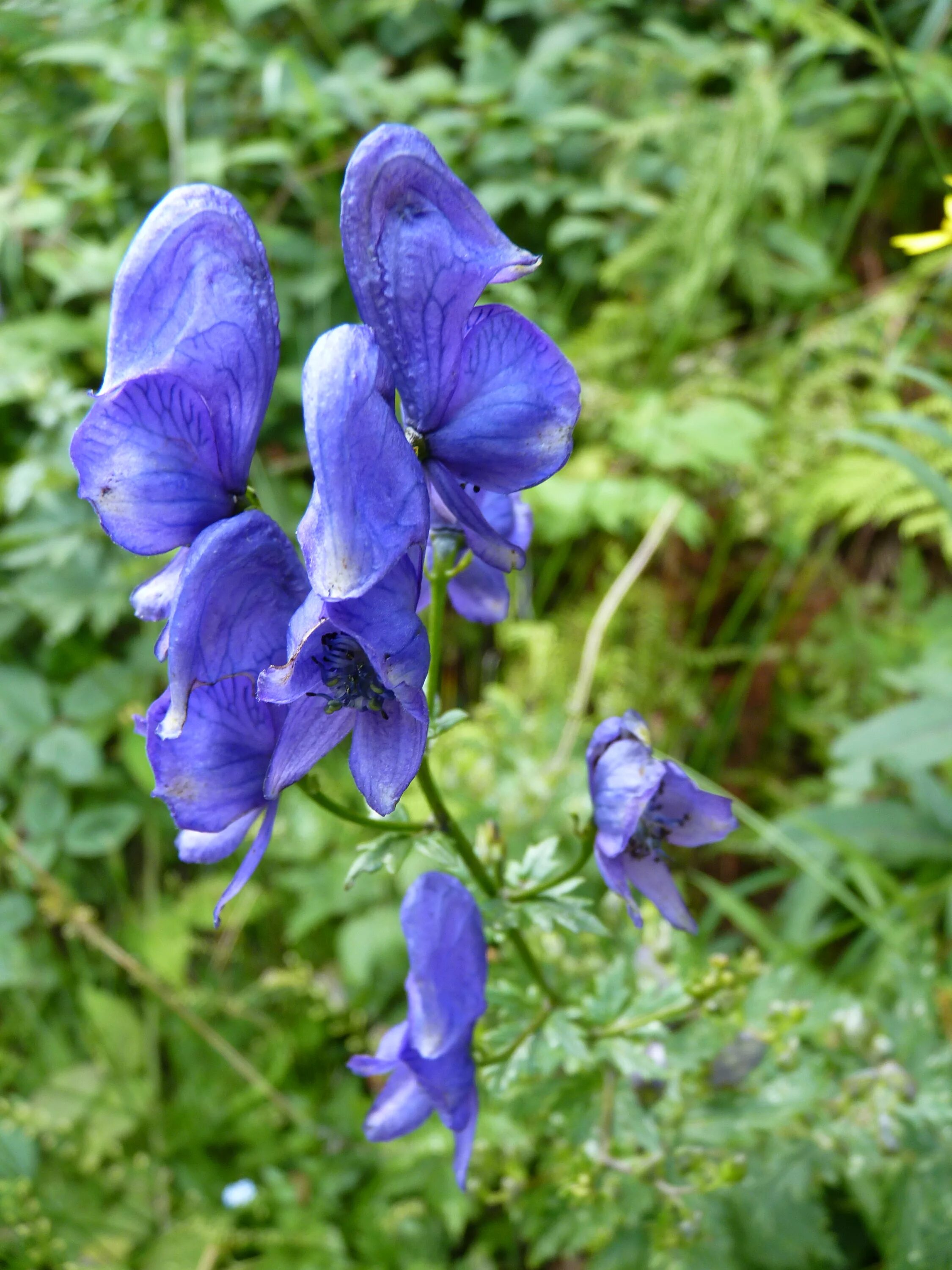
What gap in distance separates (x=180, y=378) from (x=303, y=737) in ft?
0.91

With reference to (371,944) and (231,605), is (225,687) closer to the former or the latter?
(231,605)

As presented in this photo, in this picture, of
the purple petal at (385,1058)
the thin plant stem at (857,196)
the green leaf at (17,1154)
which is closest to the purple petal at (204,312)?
the purple petal at (385,1058)

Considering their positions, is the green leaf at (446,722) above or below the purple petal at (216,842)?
above

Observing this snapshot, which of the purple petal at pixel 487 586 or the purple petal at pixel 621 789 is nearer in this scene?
the purple petal at pixel 621 789

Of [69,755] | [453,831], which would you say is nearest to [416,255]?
[453,831]

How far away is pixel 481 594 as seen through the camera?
3.38 ft

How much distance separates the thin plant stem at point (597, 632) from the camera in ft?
6.12

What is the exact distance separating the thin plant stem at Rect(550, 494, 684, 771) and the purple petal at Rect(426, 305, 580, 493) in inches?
44.3

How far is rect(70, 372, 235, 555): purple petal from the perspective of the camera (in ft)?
2.34

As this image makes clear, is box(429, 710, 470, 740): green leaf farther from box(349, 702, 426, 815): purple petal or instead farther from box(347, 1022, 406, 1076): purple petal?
box(347, 1022, 406, 1076): purple petal

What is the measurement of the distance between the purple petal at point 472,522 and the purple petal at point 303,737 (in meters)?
0.17

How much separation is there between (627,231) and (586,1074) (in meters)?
2.13

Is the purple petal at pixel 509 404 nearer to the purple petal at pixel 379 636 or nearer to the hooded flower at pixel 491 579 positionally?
the purple petal at pixel 379 636

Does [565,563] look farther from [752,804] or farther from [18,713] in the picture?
[18,713]
